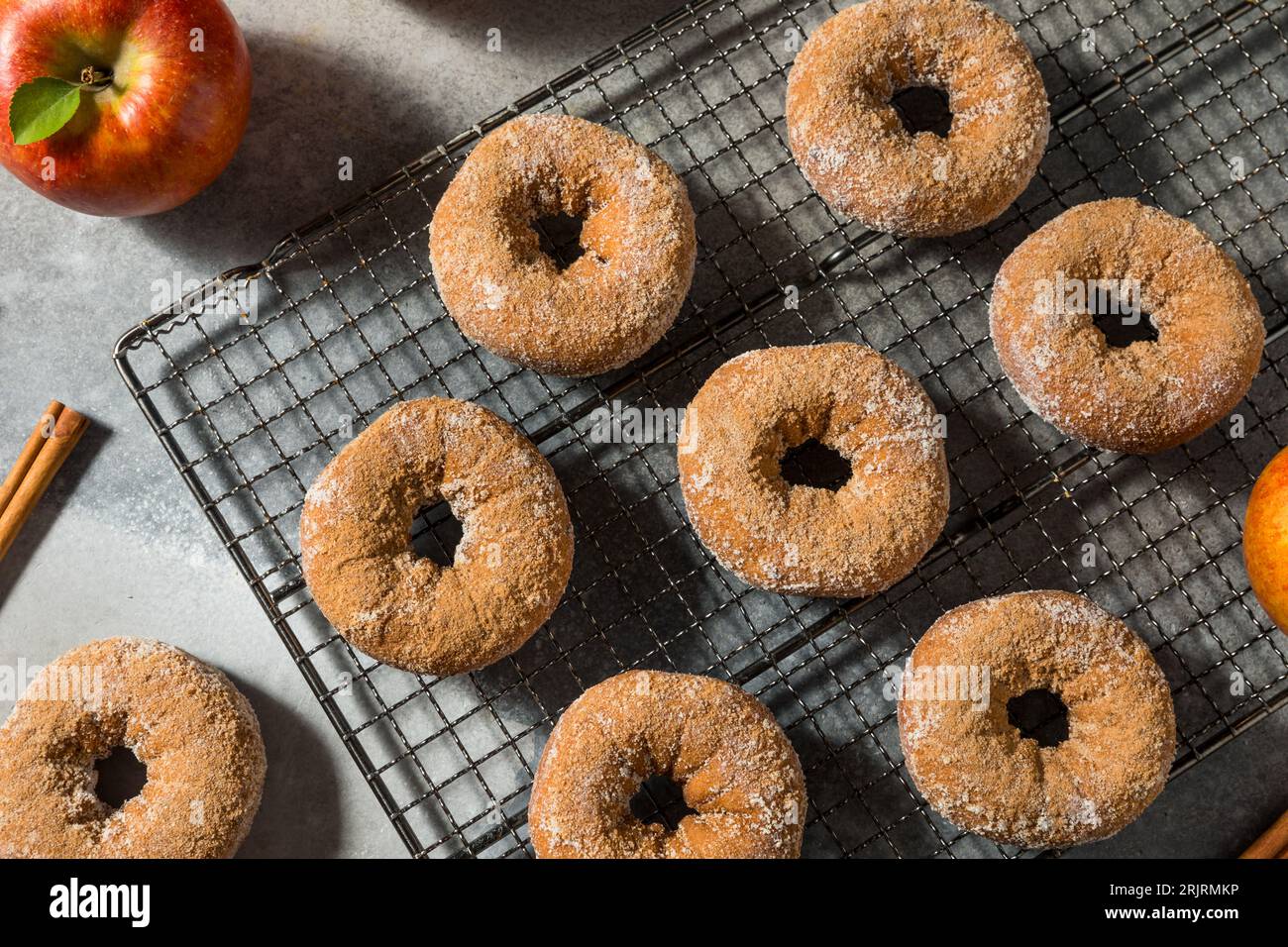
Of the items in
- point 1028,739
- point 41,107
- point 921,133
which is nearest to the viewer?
point 41,107

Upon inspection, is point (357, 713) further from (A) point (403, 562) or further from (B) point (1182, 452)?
(B) point (1182, 452)

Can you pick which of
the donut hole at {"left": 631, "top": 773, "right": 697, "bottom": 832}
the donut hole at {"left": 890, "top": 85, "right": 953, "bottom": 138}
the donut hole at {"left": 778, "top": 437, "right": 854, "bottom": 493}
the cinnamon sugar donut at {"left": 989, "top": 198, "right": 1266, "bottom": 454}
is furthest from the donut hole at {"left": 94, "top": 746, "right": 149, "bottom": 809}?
the donut hole at {"left": 890, "top": 85, "right": 953, "bottom": 138}

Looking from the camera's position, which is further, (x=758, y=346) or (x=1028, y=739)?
(x=758, y=346)

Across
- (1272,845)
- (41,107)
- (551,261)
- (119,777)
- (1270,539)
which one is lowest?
(1272,845)

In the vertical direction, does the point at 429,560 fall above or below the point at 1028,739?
above

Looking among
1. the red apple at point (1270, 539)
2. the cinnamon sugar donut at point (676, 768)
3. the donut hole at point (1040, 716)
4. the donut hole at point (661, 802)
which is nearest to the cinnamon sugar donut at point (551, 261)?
the cinnamon sugar donut at point (676, 768)

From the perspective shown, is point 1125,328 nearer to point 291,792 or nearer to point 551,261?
point 551,261

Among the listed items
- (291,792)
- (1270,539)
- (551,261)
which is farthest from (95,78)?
(1270,539)

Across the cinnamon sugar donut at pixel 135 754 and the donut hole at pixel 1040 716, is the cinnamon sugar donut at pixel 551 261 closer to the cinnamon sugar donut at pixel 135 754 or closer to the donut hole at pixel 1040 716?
the cinnamon sugar donut at pixel 135 754
